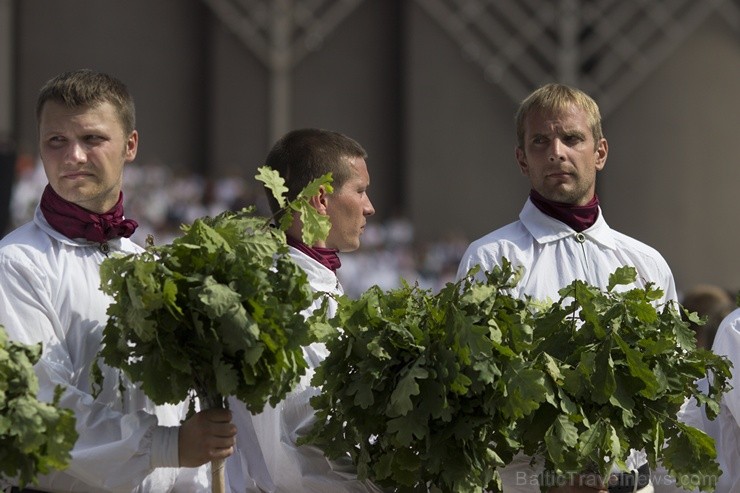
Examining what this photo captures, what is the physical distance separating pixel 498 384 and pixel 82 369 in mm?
1117

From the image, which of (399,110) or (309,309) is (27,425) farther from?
(399,110)

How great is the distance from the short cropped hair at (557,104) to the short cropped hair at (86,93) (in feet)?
4.68

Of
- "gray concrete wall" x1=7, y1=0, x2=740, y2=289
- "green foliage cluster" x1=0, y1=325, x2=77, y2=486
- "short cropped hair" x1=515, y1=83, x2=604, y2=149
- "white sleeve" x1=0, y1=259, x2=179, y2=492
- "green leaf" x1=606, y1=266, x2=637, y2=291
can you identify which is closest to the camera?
"green foliage cluster" x1=0, y1=325, x2=77, y2=486

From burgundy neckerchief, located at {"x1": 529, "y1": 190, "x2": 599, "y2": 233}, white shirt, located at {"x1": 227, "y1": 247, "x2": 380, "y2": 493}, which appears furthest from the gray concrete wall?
white shirt, located at {"x1": 227, "y1": 247, "x2": 380, "y2": 493}

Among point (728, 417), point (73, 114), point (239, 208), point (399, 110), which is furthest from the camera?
point (399, 110)

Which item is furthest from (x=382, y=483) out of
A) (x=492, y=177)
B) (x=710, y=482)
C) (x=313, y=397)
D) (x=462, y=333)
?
(x=492, y=177)

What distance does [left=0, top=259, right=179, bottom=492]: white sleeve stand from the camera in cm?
375

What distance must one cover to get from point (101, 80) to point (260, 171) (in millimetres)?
728

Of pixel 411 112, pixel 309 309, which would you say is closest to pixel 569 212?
pixel 309 309

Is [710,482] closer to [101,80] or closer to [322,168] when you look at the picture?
[322,168]

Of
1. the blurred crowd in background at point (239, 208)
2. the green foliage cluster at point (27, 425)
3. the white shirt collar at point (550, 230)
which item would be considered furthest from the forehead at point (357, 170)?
the blurred crowd in background at point (239, 208)

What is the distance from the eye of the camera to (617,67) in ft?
63.4

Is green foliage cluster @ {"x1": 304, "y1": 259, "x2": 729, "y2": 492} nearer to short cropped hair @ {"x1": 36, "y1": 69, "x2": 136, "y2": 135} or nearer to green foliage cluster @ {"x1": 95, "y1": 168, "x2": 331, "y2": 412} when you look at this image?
green foliage cluster @ {"x1": 95, "y1": 168, "x2": 331, "y2": 412}

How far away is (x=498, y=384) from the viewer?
3.78m
